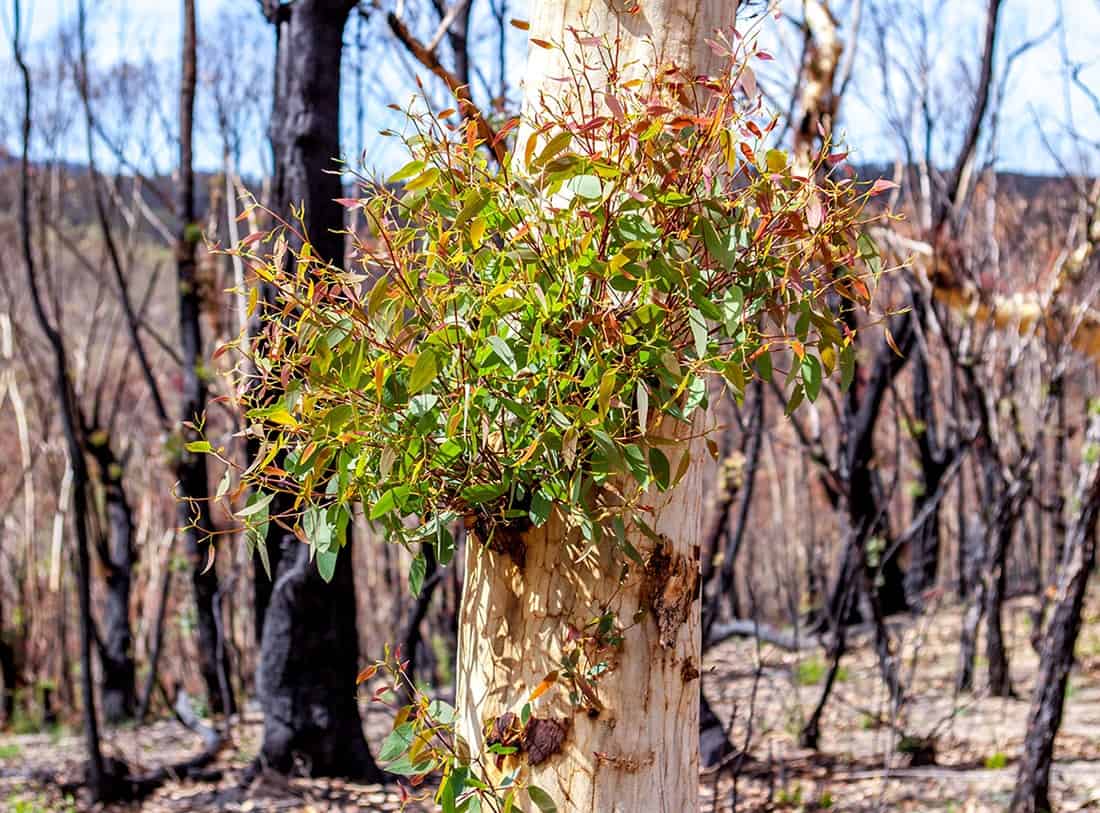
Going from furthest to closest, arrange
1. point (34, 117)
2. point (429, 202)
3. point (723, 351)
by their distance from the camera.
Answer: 1. point (34, 117)
2. point (723, 351)
3. point (429, 202)

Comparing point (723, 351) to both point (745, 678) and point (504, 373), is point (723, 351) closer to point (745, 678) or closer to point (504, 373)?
point (504, 373)

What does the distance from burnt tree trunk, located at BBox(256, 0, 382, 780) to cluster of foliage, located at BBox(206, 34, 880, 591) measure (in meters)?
2.69

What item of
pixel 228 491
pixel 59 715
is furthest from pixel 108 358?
pixel 228 491

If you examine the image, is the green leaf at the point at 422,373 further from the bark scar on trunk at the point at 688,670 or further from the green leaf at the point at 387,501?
the bark scar on trunk at the point at 688,670

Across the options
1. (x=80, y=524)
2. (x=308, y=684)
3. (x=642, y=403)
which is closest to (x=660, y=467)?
(x=642, y=403)

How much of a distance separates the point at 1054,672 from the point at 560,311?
3135mm

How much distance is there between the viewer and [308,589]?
4.27 metres

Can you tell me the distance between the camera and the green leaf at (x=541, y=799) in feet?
5.06

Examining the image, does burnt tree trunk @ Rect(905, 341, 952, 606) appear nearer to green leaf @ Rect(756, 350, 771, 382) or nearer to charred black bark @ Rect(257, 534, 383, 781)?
charred black bark @ Rect(257, 534, 383, 781)

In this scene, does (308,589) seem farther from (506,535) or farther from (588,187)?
(588,187)

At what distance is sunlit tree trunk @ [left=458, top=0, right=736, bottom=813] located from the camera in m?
1.60

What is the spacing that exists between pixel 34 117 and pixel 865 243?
960 centimetres

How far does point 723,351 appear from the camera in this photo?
1625 mm

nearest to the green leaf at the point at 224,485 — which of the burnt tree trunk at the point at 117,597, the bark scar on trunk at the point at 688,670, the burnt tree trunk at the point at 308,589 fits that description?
the bark scar on trunk at the point at 688,670
